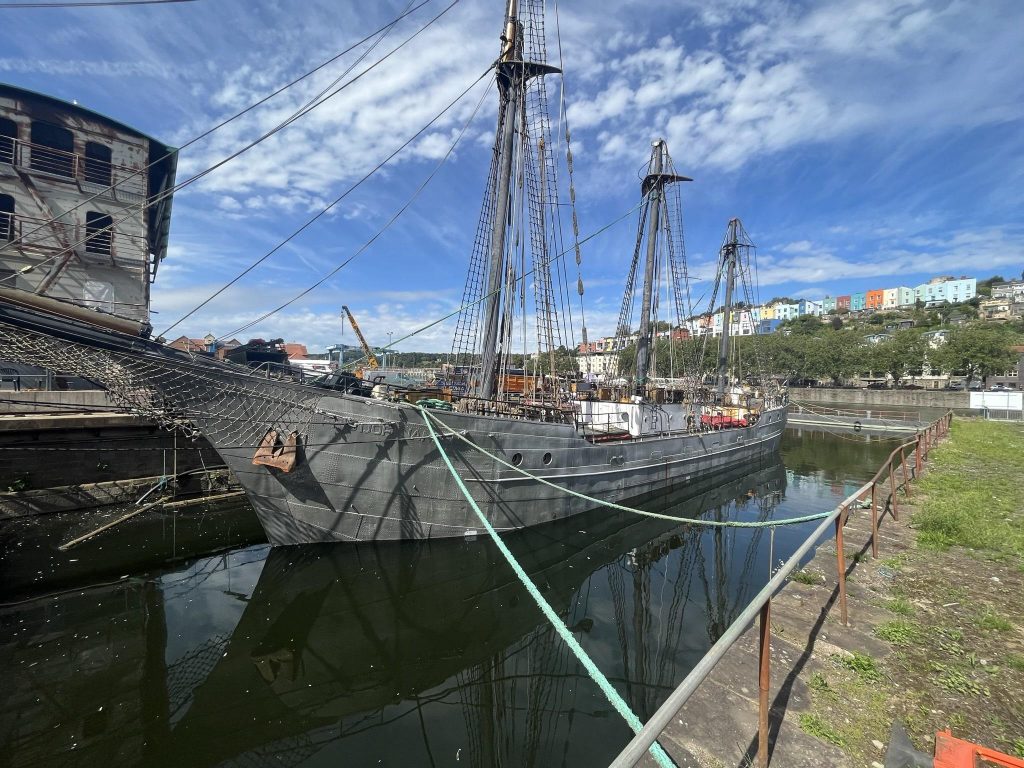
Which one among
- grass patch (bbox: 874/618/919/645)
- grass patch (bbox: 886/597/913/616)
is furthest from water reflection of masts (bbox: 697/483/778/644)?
grass patch (bbox: 874/618/919/645)

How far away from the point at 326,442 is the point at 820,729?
318 inches

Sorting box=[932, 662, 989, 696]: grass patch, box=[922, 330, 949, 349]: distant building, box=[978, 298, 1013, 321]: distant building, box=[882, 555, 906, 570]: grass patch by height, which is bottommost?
box=[932, 662, 989, 696]: grass patch

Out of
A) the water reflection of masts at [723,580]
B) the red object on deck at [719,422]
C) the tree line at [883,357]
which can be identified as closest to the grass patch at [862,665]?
the water reflection of masts at [723,580]

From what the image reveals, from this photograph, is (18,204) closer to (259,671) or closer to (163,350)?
(163,350)

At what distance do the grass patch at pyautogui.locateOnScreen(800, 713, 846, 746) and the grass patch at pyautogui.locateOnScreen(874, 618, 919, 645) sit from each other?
1562 millimetres

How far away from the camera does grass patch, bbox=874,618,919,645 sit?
3.84 meters

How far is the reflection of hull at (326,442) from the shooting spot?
699 centimetres

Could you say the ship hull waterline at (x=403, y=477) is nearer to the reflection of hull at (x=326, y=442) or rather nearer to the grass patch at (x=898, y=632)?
the reflection of hull at (x=326, y=442)

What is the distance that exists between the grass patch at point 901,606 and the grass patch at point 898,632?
26 cm

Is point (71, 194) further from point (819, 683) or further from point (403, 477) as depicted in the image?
point (819, 683)

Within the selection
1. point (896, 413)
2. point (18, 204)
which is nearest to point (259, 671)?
point (18, 204)

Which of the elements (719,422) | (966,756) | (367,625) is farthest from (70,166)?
(719,422)

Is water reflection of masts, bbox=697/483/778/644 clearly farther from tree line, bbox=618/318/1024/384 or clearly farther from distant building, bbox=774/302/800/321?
distant building, bbox=774/302/800/321

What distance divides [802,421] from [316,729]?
150 ft
